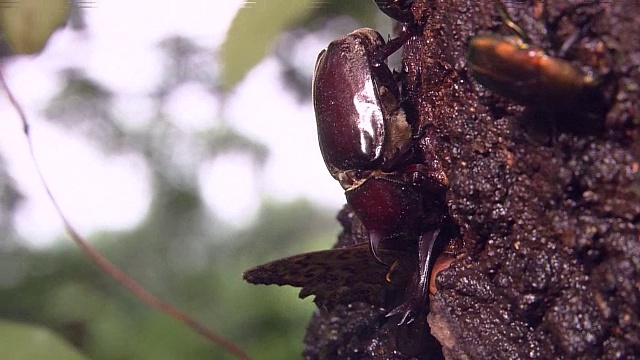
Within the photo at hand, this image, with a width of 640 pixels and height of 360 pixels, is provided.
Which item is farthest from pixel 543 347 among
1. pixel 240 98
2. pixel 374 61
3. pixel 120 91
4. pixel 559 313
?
pixel 120 91

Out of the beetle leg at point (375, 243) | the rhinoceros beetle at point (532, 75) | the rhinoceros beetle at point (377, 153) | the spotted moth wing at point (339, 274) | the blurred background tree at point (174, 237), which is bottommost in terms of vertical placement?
the blurred background tree at point (174, 237)

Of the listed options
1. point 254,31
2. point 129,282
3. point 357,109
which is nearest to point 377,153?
point 357,109

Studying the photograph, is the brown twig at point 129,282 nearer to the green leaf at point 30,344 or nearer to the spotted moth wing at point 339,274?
the green leaf at point 30,344

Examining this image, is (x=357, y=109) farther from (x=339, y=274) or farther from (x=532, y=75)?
(x=532, y=75)

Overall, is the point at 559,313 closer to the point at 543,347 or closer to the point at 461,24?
the point at 543,347

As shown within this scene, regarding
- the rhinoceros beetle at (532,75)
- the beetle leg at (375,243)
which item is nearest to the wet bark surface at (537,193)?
the rhinoceros beetle at (532,75)

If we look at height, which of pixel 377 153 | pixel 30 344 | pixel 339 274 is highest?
pixel 377 153

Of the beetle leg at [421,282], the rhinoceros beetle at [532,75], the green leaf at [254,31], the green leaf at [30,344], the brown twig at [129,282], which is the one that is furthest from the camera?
the brown twig at [129,282]

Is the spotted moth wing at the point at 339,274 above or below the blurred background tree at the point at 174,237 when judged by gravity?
above
